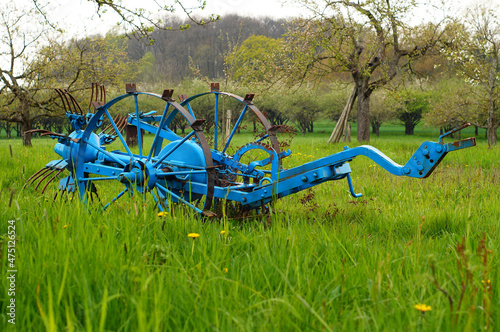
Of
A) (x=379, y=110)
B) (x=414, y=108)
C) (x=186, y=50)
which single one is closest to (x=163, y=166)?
(x=379, y=110)

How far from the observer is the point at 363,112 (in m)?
15.6

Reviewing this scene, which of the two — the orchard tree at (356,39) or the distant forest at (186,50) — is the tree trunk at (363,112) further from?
the distant forest at (186,50)

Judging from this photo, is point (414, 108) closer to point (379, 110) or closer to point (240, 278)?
point (379, 110)

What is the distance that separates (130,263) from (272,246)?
3.05ft

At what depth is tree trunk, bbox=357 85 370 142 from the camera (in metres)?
15.2

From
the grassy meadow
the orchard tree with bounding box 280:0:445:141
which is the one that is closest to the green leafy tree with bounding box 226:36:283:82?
the orchard tree with bounding box 280:0:445:141

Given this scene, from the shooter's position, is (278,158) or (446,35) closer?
(278,158)

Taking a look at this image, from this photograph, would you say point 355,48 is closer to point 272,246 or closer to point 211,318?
point 272,246

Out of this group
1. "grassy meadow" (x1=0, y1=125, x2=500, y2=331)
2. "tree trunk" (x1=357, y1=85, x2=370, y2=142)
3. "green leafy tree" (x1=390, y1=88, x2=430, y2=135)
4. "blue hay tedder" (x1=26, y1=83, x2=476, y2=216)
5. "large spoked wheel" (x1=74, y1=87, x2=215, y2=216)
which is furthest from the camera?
"green leafy tree" (x1=390, y1=88, x2=430, y2=135)

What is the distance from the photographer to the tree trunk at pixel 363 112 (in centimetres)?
1522

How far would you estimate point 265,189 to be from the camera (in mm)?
3215

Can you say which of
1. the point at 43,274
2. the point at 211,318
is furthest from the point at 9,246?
the point at 211,318

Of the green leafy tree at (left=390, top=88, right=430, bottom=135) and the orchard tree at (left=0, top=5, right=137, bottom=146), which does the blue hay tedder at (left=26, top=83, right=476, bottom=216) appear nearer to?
the orchard tree at (left=0, top=5, right=137, bottom=146)

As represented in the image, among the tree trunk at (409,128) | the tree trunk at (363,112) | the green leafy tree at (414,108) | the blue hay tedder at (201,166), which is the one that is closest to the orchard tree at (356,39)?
the tree trunk at (363,112)
